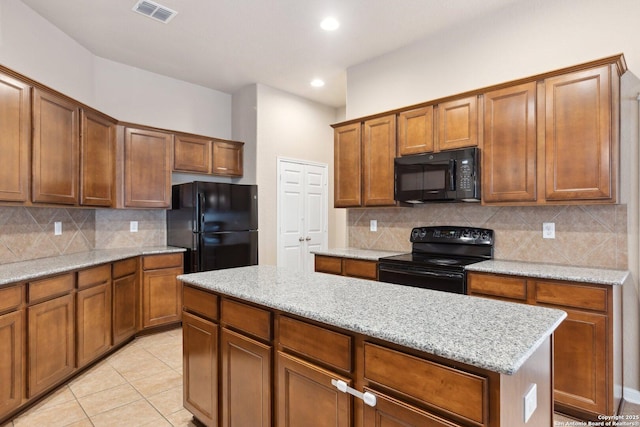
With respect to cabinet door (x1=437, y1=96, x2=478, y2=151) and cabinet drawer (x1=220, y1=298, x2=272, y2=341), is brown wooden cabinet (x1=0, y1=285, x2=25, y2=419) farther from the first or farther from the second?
cabinet door (x1=437, y1=96, x2=478, y2=151)

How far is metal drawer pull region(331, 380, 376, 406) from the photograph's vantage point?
3.83ft

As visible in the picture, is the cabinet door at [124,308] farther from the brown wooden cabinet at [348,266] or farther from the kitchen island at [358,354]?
the brown wooden cabinet at [348,266]

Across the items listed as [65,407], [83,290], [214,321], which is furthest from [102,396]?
[214,321]

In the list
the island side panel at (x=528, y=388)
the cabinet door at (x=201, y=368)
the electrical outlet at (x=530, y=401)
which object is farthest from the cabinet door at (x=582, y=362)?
the cabinet door at (x=201, y=368)

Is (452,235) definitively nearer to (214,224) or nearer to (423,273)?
(423,273)

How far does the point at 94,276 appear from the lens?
3.03 metres

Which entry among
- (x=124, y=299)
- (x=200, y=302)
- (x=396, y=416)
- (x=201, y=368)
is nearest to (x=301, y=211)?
(x=124, y=299)

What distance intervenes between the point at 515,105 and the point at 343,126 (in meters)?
1.78

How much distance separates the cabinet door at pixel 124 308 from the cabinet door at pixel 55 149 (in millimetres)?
899

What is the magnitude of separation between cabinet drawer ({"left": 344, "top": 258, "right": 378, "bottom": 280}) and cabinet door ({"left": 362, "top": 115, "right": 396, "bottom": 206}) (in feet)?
2.15

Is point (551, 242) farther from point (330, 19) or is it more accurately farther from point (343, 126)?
point (330, 19)

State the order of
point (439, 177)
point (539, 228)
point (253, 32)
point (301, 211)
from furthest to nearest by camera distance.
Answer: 1. point (301, 211)
2. point (253, 32)
3. point (439, 177)
4. point (539, 228)

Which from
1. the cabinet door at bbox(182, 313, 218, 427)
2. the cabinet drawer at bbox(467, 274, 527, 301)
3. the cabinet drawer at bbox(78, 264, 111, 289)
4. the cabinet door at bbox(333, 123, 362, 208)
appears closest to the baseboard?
the cabinet drawer at bbox(467, 274, 527, 301)

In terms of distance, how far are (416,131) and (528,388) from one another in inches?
104
